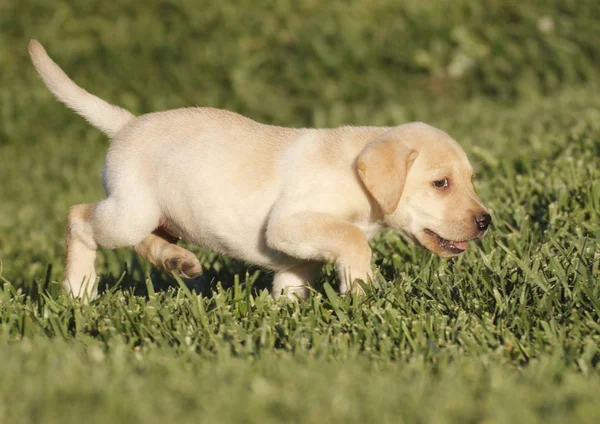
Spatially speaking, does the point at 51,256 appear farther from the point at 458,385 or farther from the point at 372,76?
the point at 372,76

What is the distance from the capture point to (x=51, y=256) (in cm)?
593

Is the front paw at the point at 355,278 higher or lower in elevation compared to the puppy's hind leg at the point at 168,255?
higher

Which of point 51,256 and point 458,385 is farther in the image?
point 51,256

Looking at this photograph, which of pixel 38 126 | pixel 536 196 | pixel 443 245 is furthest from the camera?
pixel 38 126

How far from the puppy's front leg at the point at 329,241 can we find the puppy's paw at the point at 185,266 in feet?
1.86

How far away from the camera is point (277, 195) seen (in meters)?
4.20

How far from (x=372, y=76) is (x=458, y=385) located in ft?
27.2

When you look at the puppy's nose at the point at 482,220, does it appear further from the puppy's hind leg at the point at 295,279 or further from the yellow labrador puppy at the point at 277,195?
the puppy's hind leg at the point at 295,279

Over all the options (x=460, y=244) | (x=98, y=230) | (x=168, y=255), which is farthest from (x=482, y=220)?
(x=98, y=230)

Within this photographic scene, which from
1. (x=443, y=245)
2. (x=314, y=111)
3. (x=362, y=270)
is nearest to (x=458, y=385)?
(x=362, y=270)

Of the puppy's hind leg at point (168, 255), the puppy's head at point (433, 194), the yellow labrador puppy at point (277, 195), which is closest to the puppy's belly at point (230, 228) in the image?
the yellow labrador puppy at point (277, 195)

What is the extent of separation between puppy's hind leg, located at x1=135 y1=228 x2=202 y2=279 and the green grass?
8.2 inches

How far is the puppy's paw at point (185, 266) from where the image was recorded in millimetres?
4445

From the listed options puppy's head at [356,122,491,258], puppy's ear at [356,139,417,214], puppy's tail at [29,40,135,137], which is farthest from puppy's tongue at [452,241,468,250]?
puppy's tail at [29,40,135,137]
